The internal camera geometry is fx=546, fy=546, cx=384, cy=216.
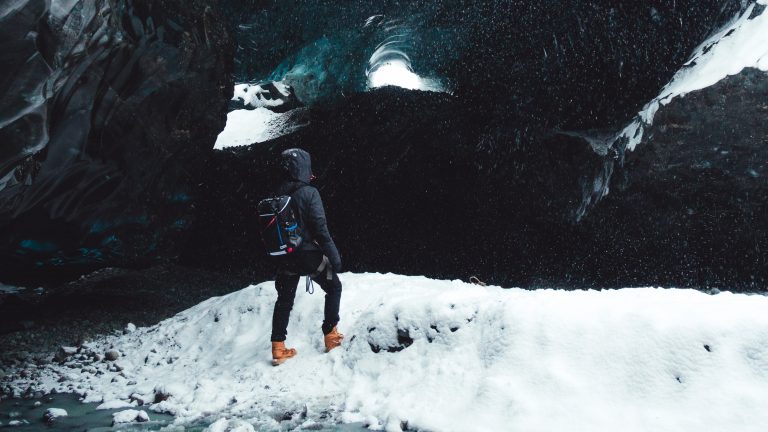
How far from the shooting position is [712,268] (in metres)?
9.66

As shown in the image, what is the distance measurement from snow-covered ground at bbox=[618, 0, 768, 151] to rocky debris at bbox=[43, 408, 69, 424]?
847cm

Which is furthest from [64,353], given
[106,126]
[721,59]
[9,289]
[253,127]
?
[721,59]

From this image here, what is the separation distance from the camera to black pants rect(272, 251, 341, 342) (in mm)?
5312

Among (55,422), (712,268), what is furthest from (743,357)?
(712,268)

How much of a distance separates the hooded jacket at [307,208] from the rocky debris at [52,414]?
2.40 m

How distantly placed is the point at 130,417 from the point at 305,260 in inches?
77.3

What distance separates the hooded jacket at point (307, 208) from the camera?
5.28 m

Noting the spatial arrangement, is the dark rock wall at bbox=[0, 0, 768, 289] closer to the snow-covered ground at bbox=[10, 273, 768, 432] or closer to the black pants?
the black pants

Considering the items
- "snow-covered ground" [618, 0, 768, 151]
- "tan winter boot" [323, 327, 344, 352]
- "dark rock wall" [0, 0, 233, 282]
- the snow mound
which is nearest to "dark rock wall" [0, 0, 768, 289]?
"dark rock wall" [0, 0, 233, 282]

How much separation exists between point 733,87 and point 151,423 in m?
8.26

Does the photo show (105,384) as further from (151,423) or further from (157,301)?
(157,301)

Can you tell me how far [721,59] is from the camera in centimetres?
789

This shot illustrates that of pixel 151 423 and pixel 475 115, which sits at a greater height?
pixel 475 115

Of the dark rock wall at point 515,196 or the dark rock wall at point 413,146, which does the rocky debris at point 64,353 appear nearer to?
the dark rock wall at point 413,146
